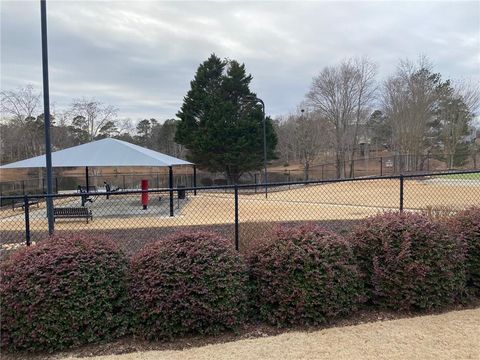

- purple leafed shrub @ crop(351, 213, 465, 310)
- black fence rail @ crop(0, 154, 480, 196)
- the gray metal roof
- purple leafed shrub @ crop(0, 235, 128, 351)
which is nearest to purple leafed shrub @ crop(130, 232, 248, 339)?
purple leafed shrub @ crop(0, 235, 128, 351)

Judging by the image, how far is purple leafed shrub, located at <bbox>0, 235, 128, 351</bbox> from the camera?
351cm

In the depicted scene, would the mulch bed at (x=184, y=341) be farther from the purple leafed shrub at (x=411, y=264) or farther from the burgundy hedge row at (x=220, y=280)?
the purple leafed shrub at (x=411, y=264)

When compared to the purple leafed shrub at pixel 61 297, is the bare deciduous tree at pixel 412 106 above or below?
above

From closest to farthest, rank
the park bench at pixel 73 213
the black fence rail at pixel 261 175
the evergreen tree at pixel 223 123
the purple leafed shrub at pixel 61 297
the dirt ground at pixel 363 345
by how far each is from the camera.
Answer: the dirt ground at pixel 363 345 < the purple leafed shrub at pixel 61 297 < the park bench at pixel 73 213 < the black fence rail at pixel 261 175 < the evergreen tree at pixel 223 123

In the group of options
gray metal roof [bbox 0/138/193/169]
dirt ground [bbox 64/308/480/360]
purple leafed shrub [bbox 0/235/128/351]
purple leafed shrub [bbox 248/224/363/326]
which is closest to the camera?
dirt ground [bbox 64/308/480/360]

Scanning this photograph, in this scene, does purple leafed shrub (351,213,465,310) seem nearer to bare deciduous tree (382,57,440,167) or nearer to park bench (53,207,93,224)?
park bench (53,207,93,224)

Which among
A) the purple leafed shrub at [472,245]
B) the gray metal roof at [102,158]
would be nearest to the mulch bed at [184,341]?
the purple leafed shrub at [472,245]

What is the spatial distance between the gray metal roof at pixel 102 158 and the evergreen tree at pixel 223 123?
53.3 ft

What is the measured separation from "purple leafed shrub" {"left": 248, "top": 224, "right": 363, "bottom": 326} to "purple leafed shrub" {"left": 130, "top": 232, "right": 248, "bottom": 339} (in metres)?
0.28

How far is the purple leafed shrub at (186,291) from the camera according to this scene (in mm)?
3703

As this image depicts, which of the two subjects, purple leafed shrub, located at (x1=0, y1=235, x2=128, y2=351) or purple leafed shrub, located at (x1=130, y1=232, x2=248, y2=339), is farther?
purple leafed shrub, located at (x1=130, y1=232, x2=248, y2=339)

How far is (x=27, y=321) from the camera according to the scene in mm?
3477

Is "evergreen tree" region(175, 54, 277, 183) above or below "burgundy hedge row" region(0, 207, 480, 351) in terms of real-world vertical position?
above

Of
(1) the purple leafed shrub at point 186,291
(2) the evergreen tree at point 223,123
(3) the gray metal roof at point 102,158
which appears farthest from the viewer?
(2) the evergreen tree at point 223,123
